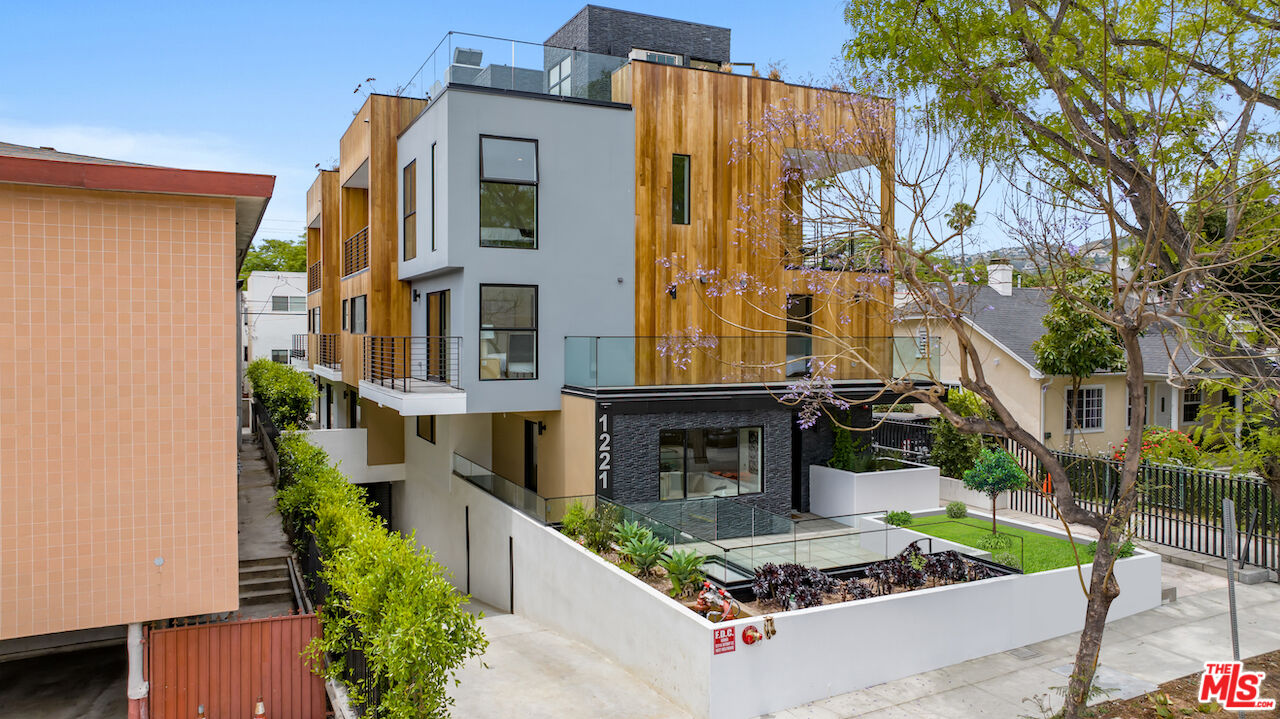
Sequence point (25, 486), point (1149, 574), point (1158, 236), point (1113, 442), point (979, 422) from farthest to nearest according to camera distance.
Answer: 1. point (1113, 442)
2. point (1149, 574)
3. point (979, 422)
4. point (25, 486)
5. point (1158, 236)

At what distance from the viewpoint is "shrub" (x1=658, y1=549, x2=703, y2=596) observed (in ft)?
37.2

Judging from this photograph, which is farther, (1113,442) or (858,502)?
(1113,442)

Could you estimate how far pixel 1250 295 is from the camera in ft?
32.8

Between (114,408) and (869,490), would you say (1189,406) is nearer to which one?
(869,490)

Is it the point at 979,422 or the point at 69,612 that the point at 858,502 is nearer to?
the point at 979,422

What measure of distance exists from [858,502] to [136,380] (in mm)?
13156

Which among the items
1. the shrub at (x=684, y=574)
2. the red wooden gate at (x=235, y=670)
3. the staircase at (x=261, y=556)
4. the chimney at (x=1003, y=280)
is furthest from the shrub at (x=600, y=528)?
the chimney at (x=1003, y=280)

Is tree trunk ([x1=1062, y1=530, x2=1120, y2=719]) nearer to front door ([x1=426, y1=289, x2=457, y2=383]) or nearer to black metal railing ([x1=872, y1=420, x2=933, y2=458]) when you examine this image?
front door ([x1=426, y1=289, x2=457, y2=383])

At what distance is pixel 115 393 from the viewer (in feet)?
29.6

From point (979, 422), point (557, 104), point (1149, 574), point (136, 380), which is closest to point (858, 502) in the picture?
point (1149, 574)

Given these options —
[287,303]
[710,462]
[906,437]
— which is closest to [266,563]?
[710,462]

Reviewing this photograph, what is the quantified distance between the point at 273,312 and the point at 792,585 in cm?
4479

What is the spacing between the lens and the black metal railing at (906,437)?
21594mm

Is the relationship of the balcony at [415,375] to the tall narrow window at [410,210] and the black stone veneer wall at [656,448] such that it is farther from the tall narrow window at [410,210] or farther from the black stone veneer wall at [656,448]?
the black stone veneer wall at [656,448]
